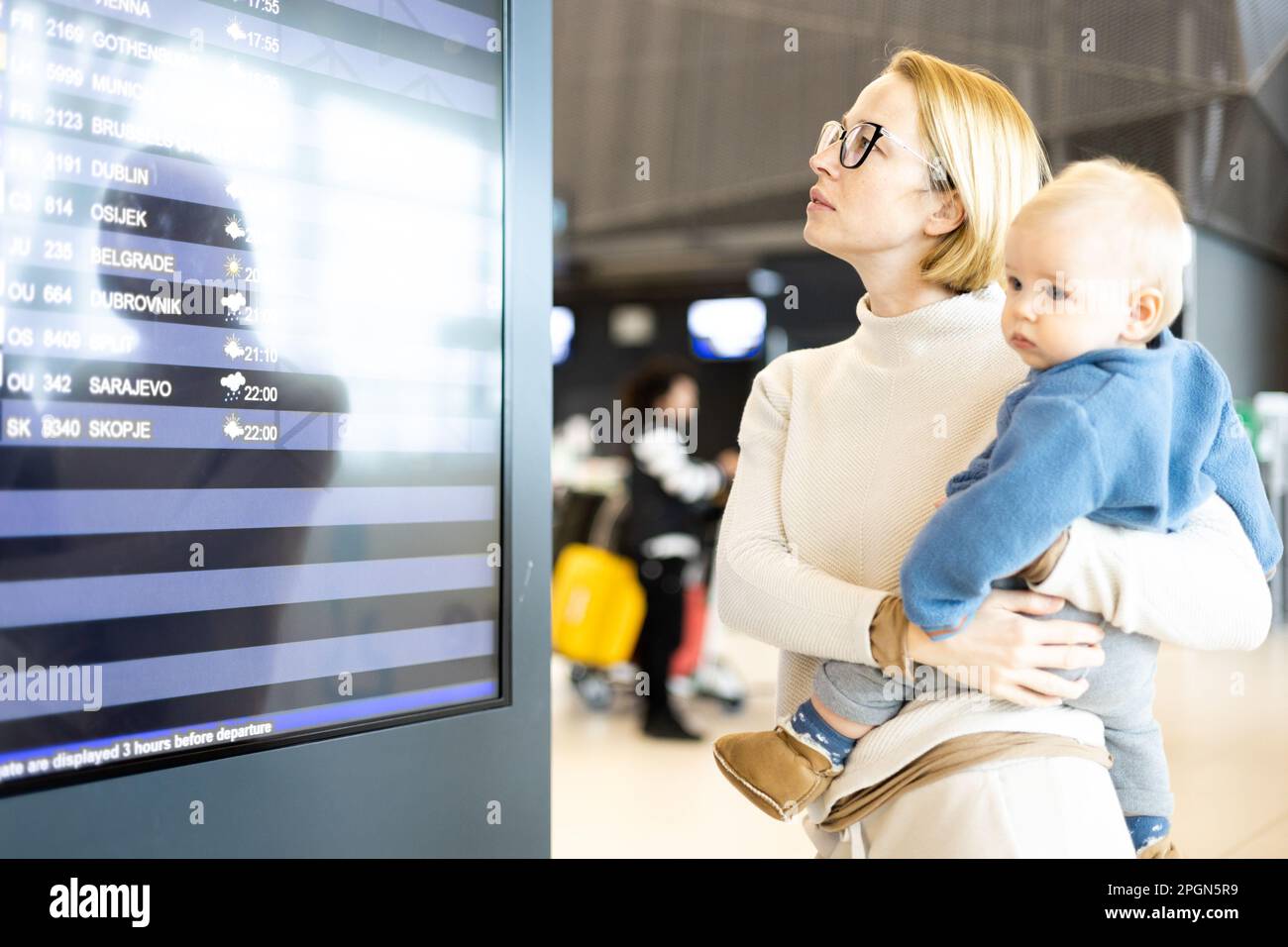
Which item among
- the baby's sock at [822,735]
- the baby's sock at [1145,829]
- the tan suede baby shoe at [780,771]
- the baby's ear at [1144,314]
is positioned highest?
the baby's ear at [1144,314]

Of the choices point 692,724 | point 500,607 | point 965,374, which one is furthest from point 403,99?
point 692,724

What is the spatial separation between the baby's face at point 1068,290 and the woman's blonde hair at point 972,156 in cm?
19

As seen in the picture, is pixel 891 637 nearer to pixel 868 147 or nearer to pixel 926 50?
pixel 868 147

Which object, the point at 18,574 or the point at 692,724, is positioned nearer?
the point at 18,574

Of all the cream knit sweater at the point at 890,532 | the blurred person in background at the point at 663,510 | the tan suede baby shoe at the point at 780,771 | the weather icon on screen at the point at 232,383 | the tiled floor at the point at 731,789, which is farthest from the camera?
the blurred person in background at the point at 663,510

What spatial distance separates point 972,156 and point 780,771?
0.82m

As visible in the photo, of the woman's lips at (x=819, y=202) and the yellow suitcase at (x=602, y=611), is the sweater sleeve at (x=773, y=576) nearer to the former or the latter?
the woman's lips at (x=819, y=202)

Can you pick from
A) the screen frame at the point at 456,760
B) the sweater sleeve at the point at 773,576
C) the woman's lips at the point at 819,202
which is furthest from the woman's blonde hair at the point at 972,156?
the screen frame at the point at 456,760

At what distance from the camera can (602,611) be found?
5543mm

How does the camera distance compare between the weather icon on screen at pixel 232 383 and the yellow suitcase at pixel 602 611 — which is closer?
the weather icon on screen at pixel 232 383

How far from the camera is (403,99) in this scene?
162 centimetres

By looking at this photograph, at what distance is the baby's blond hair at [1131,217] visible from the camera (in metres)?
1.11
